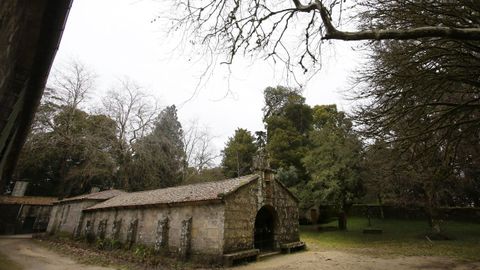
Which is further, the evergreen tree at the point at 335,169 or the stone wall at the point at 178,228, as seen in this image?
the evergreen tree at the point at 335,169

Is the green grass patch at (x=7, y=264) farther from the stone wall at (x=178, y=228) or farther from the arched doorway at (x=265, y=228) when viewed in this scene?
the arched doorway at (x=265, y=228)

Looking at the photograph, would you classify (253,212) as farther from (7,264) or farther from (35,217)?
(35,217)

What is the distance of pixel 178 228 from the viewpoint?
15125 mm

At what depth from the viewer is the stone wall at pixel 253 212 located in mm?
13883

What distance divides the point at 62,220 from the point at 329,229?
2585 centimetres

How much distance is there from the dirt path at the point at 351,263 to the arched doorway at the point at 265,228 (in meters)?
2.16

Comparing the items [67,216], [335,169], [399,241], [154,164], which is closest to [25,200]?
[67,216]

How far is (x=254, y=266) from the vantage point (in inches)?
514

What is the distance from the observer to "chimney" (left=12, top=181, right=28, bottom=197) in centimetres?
3259

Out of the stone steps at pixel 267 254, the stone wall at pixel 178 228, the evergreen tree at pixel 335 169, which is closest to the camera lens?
the stone wall at pixel 178 228

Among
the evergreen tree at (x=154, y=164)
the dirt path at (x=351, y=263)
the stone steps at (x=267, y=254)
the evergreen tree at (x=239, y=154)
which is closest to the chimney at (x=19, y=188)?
the evergreen tree at (x=154, y=164)

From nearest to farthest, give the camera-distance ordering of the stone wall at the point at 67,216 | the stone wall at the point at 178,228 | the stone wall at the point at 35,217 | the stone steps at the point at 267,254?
the stone wall at the point at 178,228 → the stone steps at the point at 267,254 → the stone wall at the point at 67,216 → the stone wall at the point at 35,217

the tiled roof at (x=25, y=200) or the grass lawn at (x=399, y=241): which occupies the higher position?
the tiled roof at (x=25, y=200)

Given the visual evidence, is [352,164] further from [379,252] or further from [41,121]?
[41,121]
